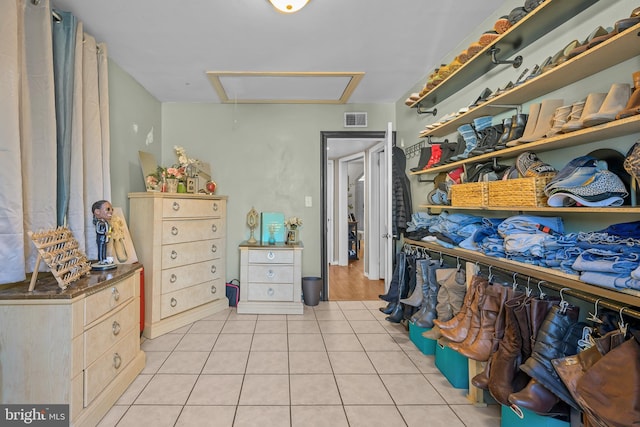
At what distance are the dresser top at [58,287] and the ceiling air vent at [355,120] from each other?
9.58ft

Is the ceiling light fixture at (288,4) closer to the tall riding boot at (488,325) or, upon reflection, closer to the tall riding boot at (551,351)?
the tall riding boot at (488,325)

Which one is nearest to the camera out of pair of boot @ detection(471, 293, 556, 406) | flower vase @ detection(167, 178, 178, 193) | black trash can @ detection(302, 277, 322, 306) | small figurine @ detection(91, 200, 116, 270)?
pair of boot @ detection(471, 293, 556, 406)

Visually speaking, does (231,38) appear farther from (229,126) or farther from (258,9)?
(229,126)

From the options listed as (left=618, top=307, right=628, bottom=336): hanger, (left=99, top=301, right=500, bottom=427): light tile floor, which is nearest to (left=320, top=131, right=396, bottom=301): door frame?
(left=99, top=301, right=500, bottom=427): light tile floor

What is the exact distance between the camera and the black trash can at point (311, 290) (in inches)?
149

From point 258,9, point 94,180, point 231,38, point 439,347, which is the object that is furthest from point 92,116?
point 439,347

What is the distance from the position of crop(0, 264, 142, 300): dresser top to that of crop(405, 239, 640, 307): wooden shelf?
2.10m

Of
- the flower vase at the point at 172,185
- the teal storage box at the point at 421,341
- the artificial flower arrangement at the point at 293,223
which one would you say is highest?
the flower vase at the point at 172,185

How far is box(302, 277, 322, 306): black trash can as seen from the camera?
12.4 ft

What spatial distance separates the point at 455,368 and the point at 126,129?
3410mm

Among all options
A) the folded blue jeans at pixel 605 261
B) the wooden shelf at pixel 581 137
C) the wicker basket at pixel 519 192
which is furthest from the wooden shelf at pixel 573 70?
the folded blue jeans at pixel 605 261

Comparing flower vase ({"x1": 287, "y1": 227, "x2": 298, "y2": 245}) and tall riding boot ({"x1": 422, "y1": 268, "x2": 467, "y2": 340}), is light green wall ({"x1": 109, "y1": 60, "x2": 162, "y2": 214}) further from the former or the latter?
tall riding boot ({"x1": 422, "y1": 268, "x2": 467, "y2": 340})

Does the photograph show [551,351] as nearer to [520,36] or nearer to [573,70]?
[573,70]

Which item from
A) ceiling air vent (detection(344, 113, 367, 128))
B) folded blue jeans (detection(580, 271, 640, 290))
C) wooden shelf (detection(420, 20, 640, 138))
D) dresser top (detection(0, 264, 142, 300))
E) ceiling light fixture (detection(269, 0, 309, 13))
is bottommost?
dresser top (detection(0, 264, 142, 300))
